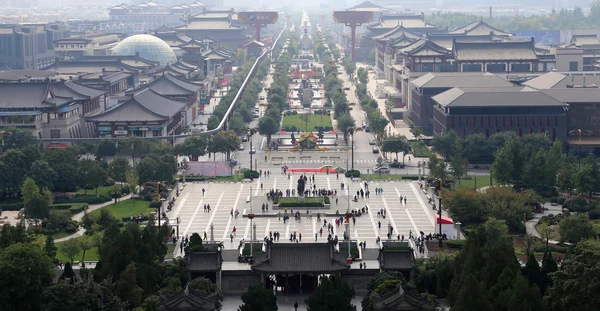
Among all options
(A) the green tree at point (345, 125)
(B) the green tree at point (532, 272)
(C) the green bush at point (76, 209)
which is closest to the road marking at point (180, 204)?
(C) the green bush at point (76, 209)

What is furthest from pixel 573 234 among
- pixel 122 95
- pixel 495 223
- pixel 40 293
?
pixel 122 95

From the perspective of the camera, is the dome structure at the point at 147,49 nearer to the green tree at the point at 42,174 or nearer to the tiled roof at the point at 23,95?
the tiled roof at the point at 23,95

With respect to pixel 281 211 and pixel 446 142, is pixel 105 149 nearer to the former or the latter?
pixel 281 211

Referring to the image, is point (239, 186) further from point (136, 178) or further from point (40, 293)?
point (40, 293)

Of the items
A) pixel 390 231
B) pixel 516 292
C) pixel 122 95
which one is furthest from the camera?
pixel 122 95

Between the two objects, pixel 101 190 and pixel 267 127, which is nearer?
pixel 101 190

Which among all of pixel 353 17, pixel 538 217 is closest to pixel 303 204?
pixel 538 217
